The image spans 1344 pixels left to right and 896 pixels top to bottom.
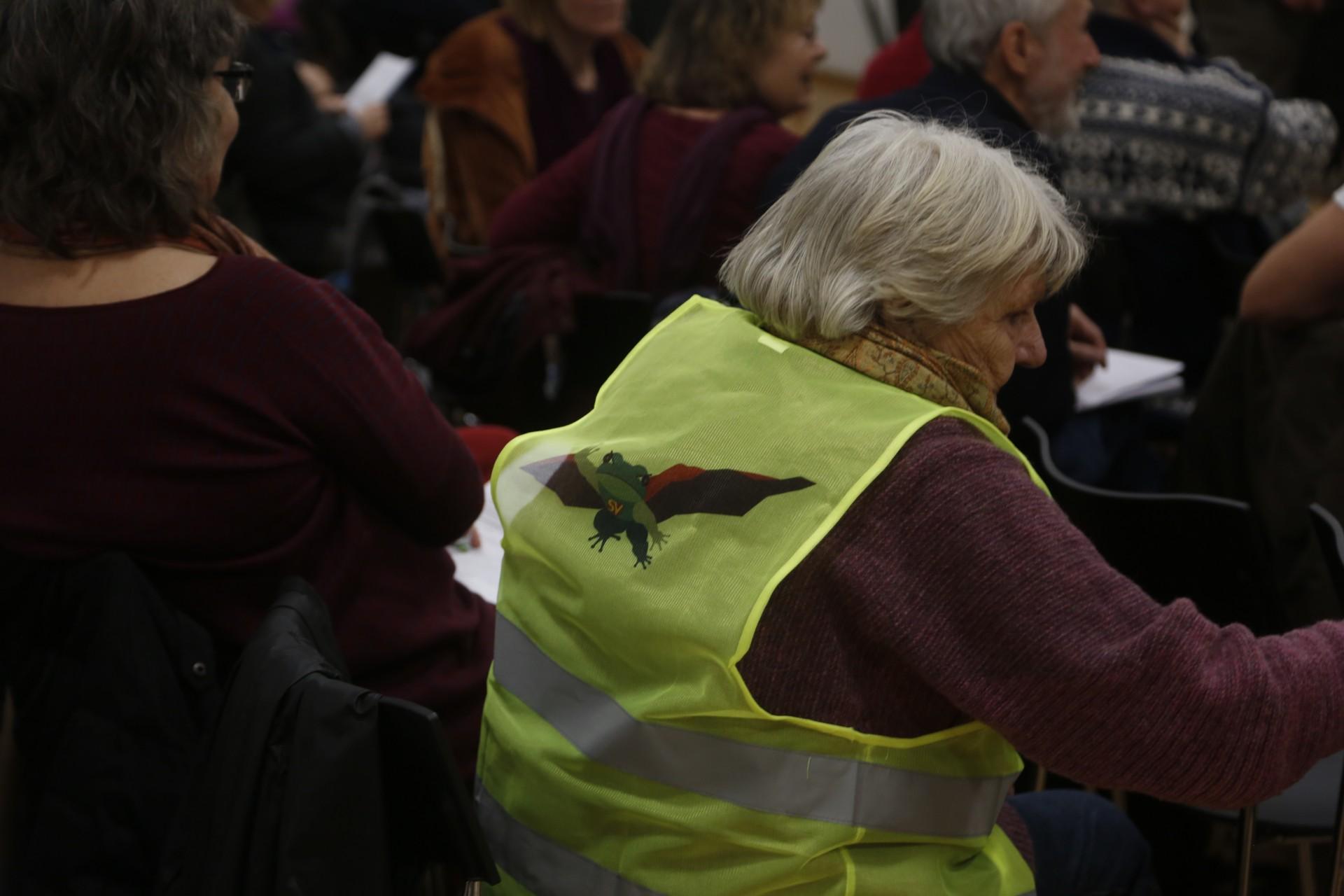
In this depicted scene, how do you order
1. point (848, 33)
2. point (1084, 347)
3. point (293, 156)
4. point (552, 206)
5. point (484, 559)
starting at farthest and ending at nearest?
1. point (848, 33)
2. point (293, 156)
3. point (552, 206)
4. point (1084, 347)
5. point (484, 559)

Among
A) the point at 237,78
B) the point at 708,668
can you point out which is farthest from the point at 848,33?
the point at 708,668

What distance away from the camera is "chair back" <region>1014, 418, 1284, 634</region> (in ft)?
6.27

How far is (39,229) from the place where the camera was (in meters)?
1.58

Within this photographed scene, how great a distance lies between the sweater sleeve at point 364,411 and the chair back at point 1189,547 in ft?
2.85

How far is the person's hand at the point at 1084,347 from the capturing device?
8.74ft

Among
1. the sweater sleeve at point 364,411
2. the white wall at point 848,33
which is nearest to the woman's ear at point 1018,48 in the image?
the sweater sleeve at point 364,411

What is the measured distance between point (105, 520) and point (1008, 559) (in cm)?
95

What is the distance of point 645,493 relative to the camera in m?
1.31

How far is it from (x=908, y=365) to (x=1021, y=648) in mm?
281

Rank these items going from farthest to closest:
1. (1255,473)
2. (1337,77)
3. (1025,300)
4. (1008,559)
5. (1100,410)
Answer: (1337,77) < (1100,410) < (1255,473) < (1025,300) < (1008,559)

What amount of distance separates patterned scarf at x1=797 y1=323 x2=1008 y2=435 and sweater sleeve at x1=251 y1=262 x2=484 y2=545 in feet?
1.78

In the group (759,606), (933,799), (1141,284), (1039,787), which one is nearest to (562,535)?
(759,606)

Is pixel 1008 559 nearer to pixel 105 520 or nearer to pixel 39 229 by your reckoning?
pixel 105 520

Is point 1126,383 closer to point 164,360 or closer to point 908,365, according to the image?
point 908,365
